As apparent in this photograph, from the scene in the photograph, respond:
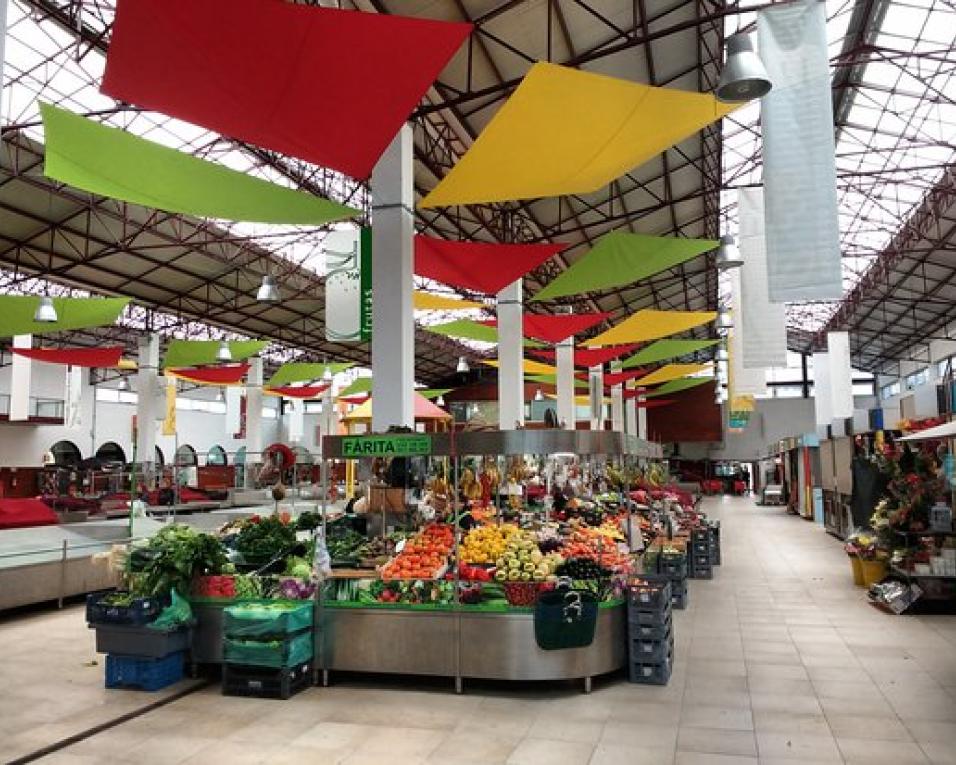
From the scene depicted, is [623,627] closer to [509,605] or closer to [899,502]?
[509,605]

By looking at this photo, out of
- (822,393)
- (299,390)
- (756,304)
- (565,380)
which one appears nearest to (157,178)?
(756,304)

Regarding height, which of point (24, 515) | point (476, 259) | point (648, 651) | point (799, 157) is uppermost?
point (799, 157)


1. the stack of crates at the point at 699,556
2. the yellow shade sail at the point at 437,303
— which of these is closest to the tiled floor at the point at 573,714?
the stack of crates at the point at 699,556

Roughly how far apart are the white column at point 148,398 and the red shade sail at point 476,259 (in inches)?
457

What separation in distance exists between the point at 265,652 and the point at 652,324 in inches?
412

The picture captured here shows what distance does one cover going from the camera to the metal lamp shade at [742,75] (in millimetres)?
5512

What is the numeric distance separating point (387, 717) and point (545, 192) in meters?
4.82

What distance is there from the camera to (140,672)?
6016 mm

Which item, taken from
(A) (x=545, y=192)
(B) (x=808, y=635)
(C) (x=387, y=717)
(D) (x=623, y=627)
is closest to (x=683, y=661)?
(D) (x=623, y=627)

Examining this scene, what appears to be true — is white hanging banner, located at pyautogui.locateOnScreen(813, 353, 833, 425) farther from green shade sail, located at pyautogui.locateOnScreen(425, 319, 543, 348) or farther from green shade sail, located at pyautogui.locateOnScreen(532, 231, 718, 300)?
green shade sail, located at pyautogui.locateOnScreen(532, 231, 718, 300)

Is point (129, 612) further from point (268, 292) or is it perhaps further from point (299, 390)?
point (299, 390)

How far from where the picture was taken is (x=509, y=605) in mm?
5914

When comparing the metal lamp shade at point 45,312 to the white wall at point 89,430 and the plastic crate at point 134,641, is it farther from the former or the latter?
the white wall at point 89,430

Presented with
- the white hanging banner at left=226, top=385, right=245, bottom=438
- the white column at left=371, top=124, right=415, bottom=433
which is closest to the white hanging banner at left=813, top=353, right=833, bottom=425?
the white column at left=371, top=124, right=415, bottom=433
